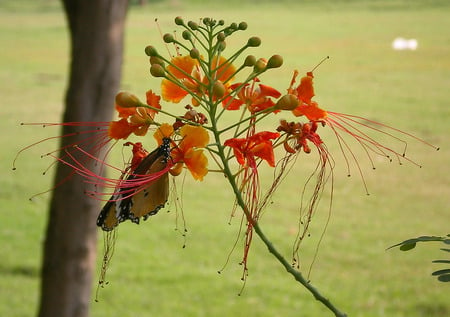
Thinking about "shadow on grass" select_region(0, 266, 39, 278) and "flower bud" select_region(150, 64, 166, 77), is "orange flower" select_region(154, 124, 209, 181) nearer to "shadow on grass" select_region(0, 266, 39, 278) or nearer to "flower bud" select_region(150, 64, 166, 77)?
"flower bud" select_region(150, 64, 166, 77)

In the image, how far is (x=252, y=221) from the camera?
0.53 metres

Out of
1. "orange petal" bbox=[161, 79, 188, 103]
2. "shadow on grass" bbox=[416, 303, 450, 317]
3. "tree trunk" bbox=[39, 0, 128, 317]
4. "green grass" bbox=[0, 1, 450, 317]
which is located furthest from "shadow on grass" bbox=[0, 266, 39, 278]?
"orange petal" bbox=[161, 79, 188, 103]

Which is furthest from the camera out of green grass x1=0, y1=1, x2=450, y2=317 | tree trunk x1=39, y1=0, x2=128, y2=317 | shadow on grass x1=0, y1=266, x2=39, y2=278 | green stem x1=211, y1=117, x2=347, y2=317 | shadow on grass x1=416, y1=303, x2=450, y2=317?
shadow on grass x1=0, y1=266, x2=39, y2=278

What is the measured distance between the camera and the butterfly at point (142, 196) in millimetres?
540

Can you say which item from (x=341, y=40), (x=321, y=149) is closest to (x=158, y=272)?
(x=321, y=149)

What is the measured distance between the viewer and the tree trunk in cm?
208

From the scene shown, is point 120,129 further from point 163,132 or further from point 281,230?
point 281,230

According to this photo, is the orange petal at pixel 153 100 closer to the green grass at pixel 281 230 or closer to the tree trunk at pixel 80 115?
the tree trunk at pixel 80 115

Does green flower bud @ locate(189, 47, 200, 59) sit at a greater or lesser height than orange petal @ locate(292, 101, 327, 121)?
greater

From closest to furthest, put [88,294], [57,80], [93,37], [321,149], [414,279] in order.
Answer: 1. [321,149]
2. [93,37]
3. [88,294]
4. [414,279]
5. [57,80]

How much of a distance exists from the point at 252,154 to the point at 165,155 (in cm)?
7

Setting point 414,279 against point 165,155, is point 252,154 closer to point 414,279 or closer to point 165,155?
point 165,155

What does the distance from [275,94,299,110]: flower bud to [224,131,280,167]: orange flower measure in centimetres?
3

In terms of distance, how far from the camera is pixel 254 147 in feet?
1.89
